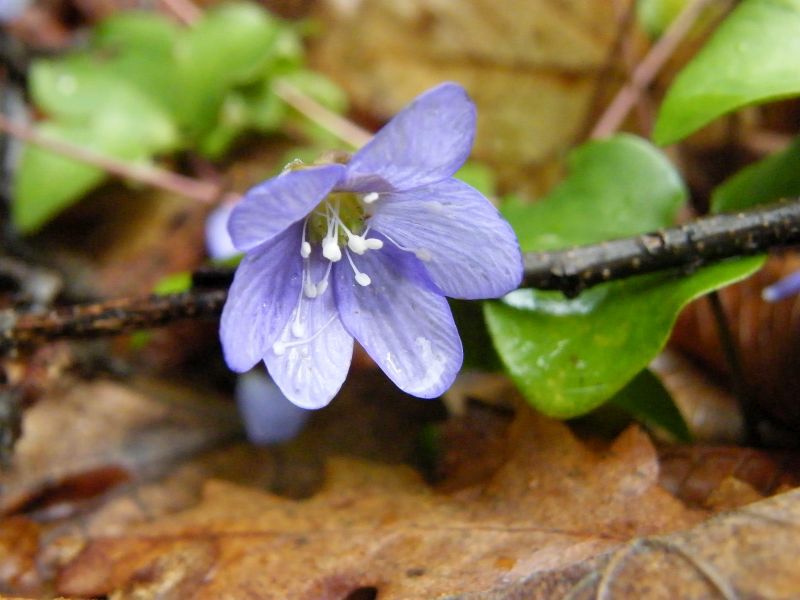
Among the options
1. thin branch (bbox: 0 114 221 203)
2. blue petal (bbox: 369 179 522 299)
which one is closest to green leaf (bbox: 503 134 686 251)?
blue petal (bbox: 369 179 522 299)

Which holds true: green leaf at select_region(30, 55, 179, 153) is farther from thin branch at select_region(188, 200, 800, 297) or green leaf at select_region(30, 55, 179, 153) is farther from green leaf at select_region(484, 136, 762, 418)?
thin branch at select_region(188, 200, 800, 297)

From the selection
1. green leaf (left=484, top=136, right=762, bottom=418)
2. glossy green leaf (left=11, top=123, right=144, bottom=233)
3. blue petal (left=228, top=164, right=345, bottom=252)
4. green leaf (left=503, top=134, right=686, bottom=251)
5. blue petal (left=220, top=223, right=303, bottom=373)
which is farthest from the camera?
glossy green leaf (left=11, top=123, right=144, bottom=233)

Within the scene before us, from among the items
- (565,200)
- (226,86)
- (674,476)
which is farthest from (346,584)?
(226,86)

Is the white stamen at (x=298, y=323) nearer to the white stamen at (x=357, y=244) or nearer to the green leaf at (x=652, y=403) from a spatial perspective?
the white stamen at (x=357, y=244)

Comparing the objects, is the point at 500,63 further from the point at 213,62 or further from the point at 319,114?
the point at 213,62

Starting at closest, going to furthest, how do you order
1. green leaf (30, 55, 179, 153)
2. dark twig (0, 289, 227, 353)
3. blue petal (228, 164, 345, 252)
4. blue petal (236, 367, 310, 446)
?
1. blue petal (228, 164, 345, 252)
2. dark twig (0, 289, 227, 353)
3. blue petal (236, 367, 310, 446)
4. green leaf (30, 55, 179, 153)

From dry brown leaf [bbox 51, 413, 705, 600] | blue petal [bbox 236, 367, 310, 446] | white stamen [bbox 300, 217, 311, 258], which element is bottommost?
blue petal [bbox 236, 367, 310, 446]
